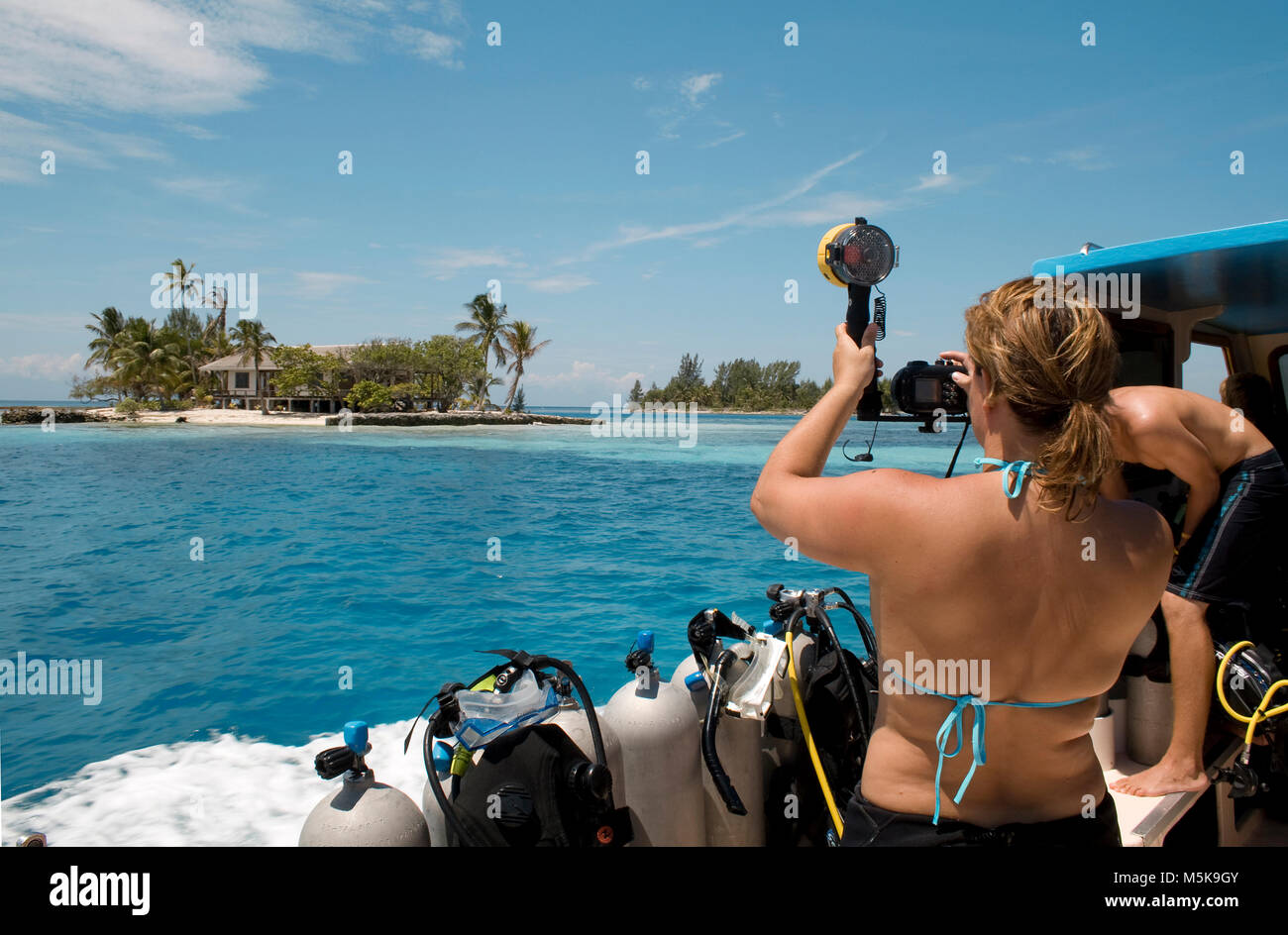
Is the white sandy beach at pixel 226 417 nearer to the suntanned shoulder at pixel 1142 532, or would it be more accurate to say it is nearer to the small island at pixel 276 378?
the small island at pixel 276 378

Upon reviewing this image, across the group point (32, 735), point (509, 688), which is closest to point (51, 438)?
point (32, 735)

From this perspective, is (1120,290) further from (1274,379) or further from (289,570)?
(289,570)

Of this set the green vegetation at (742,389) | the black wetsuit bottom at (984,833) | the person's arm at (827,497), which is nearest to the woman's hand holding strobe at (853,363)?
the person's arm at (827,497)

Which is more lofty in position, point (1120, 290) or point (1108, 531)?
point (1120, 290)

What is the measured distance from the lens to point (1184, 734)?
9.14 feet

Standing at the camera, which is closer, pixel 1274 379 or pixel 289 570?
pixel 1274 379

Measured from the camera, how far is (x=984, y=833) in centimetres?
135
